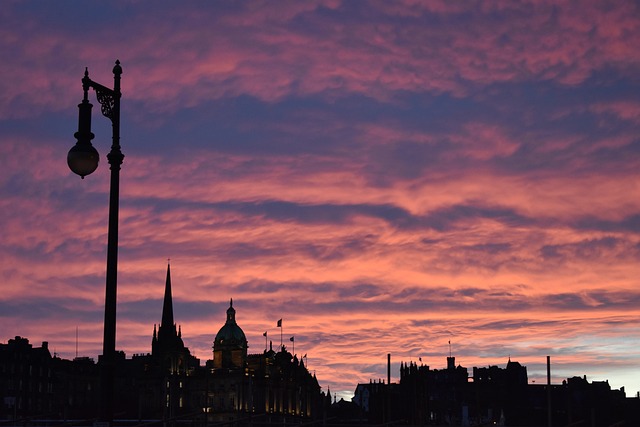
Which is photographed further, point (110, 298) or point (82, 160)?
point (110, 298)

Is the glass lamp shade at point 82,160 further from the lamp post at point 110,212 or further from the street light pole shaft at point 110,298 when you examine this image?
the street light pole shaft at point 110,298

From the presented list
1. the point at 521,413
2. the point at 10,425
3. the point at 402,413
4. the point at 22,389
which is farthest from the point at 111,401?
the point at 521,413

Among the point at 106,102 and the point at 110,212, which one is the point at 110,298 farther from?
the point at 106,102

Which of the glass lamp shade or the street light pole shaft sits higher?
the glass lamp shade

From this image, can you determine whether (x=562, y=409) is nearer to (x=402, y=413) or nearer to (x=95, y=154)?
(x=402, y=413)

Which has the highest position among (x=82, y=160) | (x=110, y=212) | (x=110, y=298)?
(x=82, y=160)

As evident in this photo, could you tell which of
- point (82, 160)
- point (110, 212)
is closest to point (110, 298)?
point (110, 212)

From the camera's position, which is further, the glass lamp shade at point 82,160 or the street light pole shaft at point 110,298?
the street light pole shaft at point 110,298

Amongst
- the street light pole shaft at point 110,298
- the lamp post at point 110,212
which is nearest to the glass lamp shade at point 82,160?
the lamp post at point 110,212

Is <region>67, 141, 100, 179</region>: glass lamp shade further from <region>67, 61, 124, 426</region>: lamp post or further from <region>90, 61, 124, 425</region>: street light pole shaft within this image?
<region>90, 61, 124, 425</region>: street light pole shaft

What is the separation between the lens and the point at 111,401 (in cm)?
1827

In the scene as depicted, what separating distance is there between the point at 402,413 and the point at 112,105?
551ft

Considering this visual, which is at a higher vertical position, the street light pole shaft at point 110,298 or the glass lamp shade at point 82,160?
the glass lamp shade at point 82,160

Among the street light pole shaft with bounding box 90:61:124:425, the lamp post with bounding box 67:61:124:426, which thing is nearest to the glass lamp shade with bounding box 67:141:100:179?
the lamp post with bounding box 67:61:124:426
